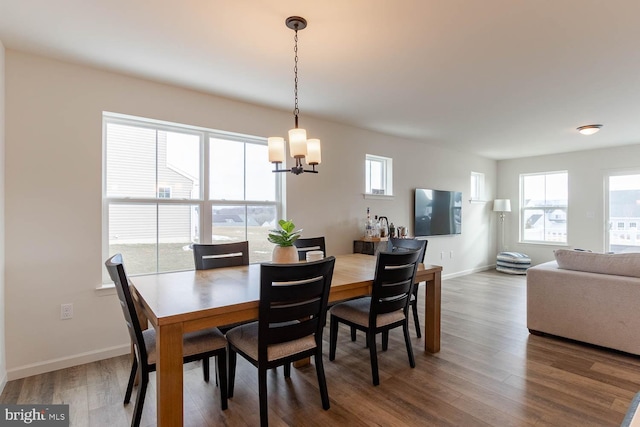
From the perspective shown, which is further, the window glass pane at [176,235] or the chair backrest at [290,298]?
the window glass pane at [176,235]

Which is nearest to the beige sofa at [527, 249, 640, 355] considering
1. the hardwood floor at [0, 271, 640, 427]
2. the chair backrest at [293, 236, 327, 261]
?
the hardwood floor at [0, 271, 640, 427]

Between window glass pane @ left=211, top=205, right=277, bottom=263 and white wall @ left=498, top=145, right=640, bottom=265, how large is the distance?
577 cm

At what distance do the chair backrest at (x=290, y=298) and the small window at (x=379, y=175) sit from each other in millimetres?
3116

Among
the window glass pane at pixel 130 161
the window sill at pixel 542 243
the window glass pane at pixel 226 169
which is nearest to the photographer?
the window glass pane at pixel 130 161

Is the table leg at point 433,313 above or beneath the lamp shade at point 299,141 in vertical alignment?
beneath

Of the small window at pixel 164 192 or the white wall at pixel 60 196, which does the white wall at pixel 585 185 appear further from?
the small window at pixel 164 192

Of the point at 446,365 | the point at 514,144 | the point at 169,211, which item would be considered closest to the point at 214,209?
the point at 169,211

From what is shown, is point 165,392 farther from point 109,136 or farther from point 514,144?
point 514,144

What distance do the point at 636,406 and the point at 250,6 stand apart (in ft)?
7.75

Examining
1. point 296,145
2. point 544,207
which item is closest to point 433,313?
point 296,145

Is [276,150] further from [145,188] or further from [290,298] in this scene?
[145,188]

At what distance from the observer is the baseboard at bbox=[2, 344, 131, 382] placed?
2.42 m

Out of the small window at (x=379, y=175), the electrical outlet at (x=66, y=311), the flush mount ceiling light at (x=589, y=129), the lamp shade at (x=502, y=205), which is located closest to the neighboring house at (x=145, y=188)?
the electrical outlet at (x=66, y=311)

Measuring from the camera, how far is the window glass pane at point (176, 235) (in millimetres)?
3145
